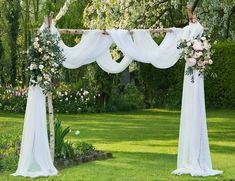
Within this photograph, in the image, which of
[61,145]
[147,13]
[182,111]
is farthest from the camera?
[147,13]

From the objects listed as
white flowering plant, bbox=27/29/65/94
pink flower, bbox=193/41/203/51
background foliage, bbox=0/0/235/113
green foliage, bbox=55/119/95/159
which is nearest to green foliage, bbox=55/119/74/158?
green foliage, bbox=55/119/95/159

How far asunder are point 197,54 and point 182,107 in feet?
3.40

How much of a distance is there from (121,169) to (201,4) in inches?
497

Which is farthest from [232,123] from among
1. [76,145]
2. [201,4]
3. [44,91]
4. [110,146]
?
[44,91]

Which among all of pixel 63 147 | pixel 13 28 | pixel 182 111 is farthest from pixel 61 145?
pixel 13 28

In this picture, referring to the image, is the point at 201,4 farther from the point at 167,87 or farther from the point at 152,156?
the point at 152,156

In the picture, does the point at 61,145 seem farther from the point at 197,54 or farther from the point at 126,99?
the point at 126,99

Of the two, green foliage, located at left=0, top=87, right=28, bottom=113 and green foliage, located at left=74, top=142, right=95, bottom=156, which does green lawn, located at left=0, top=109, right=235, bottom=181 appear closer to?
green foliage, located at left=74, top=142, right=95, bottom=156

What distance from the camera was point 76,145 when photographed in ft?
42.2

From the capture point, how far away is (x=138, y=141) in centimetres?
1558

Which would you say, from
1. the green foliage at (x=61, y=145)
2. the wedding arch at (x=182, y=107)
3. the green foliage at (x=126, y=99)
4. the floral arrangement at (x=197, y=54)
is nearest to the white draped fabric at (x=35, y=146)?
the wedding arch at (x=182, y=107)

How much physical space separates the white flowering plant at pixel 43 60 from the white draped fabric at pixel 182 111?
0.23 meters

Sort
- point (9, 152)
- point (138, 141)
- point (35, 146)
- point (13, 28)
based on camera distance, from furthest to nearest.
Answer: point (13, 28) < point (138, 141) < point (9, 152) < point (35, 146)

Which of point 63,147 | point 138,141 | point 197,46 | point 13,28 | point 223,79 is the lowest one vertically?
point 138,141
